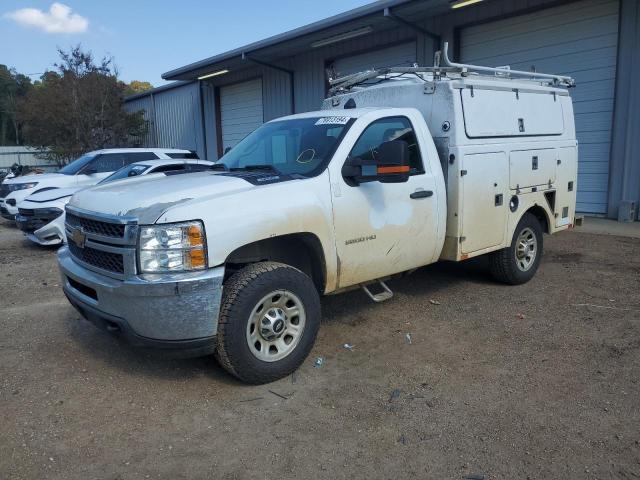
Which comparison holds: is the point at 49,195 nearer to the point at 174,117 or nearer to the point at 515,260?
the point at 515,260

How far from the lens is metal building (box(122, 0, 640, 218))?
10.0 meters

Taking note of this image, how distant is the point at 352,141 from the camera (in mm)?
4535

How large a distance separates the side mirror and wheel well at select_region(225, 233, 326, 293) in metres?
0.66

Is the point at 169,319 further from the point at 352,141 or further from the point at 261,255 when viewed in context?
the point at 352,141

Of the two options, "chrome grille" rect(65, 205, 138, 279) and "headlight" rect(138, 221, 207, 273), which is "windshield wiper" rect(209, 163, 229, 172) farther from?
"headlight" rect(138, 221, 207, 273)

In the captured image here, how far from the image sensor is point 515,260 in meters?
6.22

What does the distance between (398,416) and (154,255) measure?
1.91 metres

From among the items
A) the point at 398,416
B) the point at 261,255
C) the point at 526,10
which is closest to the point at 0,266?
the point at 261,255

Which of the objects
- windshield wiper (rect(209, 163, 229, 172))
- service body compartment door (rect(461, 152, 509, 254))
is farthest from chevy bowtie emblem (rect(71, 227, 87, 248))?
service body compartment door (rect(461, 152, 509, 254))

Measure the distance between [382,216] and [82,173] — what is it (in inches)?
359

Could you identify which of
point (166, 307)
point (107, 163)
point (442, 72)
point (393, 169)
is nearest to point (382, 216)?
point (393, 169)

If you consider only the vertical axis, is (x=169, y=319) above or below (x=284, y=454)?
above

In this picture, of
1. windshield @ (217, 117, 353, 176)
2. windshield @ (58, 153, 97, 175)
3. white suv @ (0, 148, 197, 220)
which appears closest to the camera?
windshield @ (217, 117, 353, 176)

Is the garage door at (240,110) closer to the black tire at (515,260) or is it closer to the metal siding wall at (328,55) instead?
the metal siding wall at (328,55)
